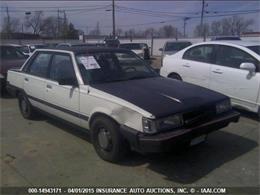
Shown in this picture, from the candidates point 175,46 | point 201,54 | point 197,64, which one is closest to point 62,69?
point 197,64

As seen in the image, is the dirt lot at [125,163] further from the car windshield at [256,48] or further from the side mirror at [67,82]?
the car windshield at [256,48]

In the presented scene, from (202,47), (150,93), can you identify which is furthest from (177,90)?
(202,47)

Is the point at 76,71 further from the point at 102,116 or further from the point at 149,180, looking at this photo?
the point at 149,180

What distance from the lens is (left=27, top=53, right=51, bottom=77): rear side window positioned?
5.51m

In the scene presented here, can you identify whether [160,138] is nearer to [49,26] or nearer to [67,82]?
[67,82]

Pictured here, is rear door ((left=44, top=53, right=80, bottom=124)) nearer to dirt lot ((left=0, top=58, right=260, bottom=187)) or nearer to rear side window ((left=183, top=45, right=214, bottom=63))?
dirt lot ((left=0, top=58, right=260, bottom=187))

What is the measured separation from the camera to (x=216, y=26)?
68938 mm

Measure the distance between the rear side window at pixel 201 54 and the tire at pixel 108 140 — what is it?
3493mm

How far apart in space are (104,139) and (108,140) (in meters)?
0.08

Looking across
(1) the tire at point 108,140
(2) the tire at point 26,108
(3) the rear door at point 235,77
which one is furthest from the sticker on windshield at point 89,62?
(3) the rear door at point 235,77

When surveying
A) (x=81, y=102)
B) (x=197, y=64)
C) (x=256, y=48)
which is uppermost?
(x=256, y=48)

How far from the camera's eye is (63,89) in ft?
15.8

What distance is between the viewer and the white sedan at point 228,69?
18.8ft

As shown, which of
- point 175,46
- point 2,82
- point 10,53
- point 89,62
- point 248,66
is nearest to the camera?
point 89,62
